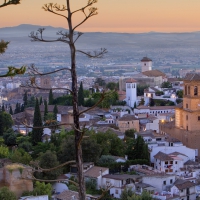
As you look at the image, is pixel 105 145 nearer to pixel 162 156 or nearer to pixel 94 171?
pixel 162 156

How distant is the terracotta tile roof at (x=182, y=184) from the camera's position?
1789cm

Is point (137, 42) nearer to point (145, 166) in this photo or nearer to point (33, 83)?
point (145, 166)

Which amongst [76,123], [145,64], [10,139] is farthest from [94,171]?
[145,64]

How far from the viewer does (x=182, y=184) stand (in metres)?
18.1

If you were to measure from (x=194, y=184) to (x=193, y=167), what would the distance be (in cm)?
262

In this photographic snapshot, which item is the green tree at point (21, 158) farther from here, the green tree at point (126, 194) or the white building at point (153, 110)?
the white building at point (153, 110)

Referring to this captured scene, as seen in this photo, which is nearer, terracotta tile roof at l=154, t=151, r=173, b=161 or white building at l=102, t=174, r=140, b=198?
white building at l=102, t=174, r=140, b=198

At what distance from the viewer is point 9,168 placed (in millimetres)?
17812

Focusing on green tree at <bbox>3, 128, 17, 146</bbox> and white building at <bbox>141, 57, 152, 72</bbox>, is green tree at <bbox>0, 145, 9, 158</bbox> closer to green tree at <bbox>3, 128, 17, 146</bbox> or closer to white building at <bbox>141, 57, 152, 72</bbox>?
green tree at <bbox>3, 128, 17, 146</bbox>

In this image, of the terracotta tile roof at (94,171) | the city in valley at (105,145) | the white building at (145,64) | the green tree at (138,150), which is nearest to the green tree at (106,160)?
the city in valley at (105,145)

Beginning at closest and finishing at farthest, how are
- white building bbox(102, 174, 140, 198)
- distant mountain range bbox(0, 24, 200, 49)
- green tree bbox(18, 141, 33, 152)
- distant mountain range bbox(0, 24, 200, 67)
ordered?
white building bbox(102, 174, 140, 198) < green tree bbox(18, 141, 33, 152) < distant mountain range bbox(0, 24, 200, 67) < distant mountain range bbox(0, 24, 200, 49)

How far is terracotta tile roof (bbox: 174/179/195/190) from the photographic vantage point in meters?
17.9

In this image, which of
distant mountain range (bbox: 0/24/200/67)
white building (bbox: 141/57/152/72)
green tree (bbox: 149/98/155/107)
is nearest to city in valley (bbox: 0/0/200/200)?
green tree (bbox: 149/98/155/107)

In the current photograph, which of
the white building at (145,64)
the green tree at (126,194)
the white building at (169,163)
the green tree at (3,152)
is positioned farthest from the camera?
the white building at (145,64)
